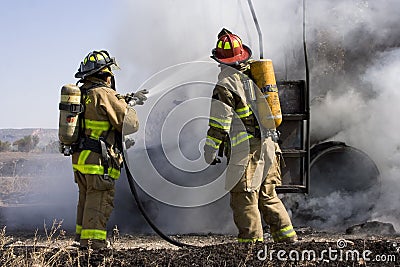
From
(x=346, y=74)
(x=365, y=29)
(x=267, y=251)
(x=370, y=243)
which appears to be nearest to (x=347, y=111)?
(x=346, y=74)

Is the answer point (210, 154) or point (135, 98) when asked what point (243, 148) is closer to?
point (210, 154)

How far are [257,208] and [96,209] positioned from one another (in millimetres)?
1338

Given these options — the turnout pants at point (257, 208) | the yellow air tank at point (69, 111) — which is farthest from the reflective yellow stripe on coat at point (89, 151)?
the turnout pants at point (257, 208)

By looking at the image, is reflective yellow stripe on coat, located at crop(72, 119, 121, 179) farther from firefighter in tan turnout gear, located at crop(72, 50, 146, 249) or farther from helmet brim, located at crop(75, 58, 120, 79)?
helmet brim, located at crop(75, 58, 120, 79)

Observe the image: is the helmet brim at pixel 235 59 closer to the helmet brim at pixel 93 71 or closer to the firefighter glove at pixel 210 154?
the firefighter glove at pixel 210 154

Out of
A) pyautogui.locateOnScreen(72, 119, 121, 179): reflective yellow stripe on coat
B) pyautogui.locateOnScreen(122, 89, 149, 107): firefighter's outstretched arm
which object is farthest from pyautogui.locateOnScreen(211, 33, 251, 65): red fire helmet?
pyautogui.locateOnScreen(72, 119, 121, 179): reflective yellow stripe on coat

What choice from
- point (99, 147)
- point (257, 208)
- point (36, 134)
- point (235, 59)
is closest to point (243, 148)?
point (257, 208)

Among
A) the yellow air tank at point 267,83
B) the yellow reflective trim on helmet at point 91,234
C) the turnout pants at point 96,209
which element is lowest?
the yellow reflective trim on helmet at point 91,234

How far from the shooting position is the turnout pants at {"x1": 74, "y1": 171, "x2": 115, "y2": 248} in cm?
513

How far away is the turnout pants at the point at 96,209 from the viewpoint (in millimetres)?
5133

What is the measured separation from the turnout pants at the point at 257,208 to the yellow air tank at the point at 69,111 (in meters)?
1.44

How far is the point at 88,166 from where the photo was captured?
17.1ft

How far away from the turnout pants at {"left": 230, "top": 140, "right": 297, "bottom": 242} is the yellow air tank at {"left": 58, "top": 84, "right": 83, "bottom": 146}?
1436 millimetres

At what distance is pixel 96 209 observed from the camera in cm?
516
